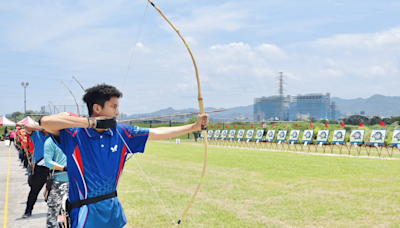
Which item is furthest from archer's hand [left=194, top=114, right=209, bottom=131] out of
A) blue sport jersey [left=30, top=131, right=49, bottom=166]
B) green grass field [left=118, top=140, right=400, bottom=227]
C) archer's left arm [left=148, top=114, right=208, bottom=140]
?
blue sport jersey [left=30, top=131, right=49, bottom=166]

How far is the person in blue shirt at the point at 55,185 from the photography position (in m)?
4.20

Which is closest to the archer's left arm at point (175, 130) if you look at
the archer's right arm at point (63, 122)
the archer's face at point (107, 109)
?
the archer's face at point (107, 109)

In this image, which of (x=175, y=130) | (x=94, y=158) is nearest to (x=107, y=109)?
(x=94, y=158)

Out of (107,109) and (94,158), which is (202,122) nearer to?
(107,109)

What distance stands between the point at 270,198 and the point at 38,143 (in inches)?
172

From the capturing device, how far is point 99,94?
2506mm

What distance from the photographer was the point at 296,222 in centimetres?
530

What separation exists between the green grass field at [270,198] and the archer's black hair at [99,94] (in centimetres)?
318

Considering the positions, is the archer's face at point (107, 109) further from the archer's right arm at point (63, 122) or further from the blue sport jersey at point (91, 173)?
the archer's right arm at point (63, 122)

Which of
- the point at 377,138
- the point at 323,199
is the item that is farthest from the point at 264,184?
the point at 377,138

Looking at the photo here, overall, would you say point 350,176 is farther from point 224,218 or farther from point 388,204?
point 224,218

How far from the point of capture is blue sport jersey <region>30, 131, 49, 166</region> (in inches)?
217

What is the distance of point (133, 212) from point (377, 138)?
1664 cm

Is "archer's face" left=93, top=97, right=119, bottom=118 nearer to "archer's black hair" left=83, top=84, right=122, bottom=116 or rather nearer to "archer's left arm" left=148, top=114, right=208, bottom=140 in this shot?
"archer's black hair" left=83, top=84, right=122, bottom=116
